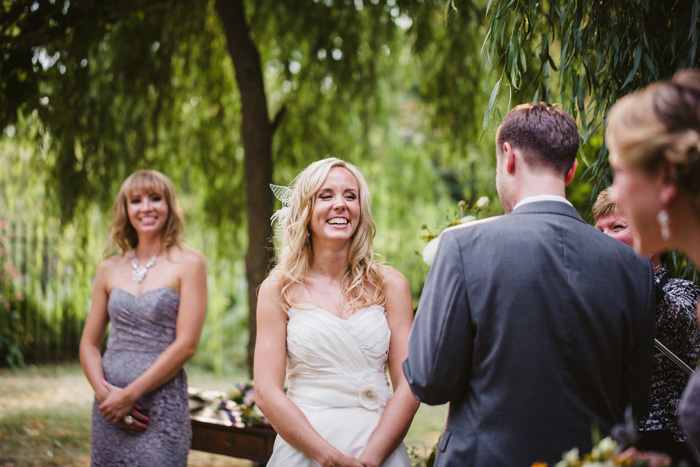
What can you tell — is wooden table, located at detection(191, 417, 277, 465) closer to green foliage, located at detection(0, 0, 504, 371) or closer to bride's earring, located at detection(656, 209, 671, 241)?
green foliage, located at detection(0, 0, 504, 371)

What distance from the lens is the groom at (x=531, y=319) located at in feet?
5.64

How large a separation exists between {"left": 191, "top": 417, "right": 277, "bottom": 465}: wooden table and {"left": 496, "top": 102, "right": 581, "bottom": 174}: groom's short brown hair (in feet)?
9.60

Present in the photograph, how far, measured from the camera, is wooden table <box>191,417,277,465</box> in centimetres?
415

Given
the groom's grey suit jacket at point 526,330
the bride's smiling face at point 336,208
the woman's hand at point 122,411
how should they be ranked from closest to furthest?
1. the groom's grey suit jacket at point 526,330
2. the bride's smiling face at point 336,208
3. the woman's hand at point 122,411

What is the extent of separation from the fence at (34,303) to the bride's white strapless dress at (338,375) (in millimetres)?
7807

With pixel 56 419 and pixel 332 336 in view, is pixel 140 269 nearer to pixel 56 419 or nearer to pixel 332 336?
pixel 332 336

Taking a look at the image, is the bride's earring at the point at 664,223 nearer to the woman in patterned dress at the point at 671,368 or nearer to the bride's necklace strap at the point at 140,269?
the woman in patterned dress at the point at 671,368

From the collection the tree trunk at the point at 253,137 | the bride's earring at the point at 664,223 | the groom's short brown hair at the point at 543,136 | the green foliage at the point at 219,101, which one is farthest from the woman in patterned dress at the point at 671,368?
the green foliage at the point at 219,101

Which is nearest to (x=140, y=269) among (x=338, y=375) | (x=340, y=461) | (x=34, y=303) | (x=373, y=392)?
(x=338, y=375)

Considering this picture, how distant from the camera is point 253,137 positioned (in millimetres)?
5258

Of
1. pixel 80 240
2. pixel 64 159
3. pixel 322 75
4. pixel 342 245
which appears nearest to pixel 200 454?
pixel 80 240

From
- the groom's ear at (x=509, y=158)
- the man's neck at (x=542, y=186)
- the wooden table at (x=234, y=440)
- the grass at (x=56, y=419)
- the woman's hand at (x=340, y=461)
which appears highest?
the groom's ear at (x=509, y=158)

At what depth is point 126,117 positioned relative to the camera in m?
6.16

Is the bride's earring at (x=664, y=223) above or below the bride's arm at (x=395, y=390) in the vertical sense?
above
